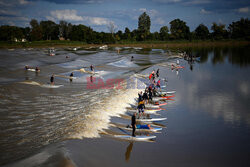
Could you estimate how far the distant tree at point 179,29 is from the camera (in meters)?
174

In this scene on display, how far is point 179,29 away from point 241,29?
162 ft

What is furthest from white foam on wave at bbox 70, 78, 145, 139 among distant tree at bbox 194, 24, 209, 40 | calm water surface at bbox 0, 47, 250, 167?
distant tree at bbox 194, 24, 209, 40

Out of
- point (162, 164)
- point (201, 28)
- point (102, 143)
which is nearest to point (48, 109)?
point (102, 143)

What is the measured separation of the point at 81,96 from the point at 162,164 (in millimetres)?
16222

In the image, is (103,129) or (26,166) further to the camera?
(103,129)

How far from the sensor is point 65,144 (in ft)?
45.4

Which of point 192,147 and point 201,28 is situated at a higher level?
point 201,28

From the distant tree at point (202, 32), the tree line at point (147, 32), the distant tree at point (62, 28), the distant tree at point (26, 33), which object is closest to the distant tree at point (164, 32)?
the tree line at point (147, 32)

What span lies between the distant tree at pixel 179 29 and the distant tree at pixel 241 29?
124ft

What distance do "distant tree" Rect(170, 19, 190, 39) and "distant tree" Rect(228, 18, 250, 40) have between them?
3789cm

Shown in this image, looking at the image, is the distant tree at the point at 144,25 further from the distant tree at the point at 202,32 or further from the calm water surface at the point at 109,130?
the calm water surface at the point at 109,130

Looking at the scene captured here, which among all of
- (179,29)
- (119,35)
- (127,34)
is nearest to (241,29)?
(179,29)

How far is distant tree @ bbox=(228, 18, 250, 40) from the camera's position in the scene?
168m

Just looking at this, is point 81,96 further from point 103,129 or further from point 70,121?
point 103,129
